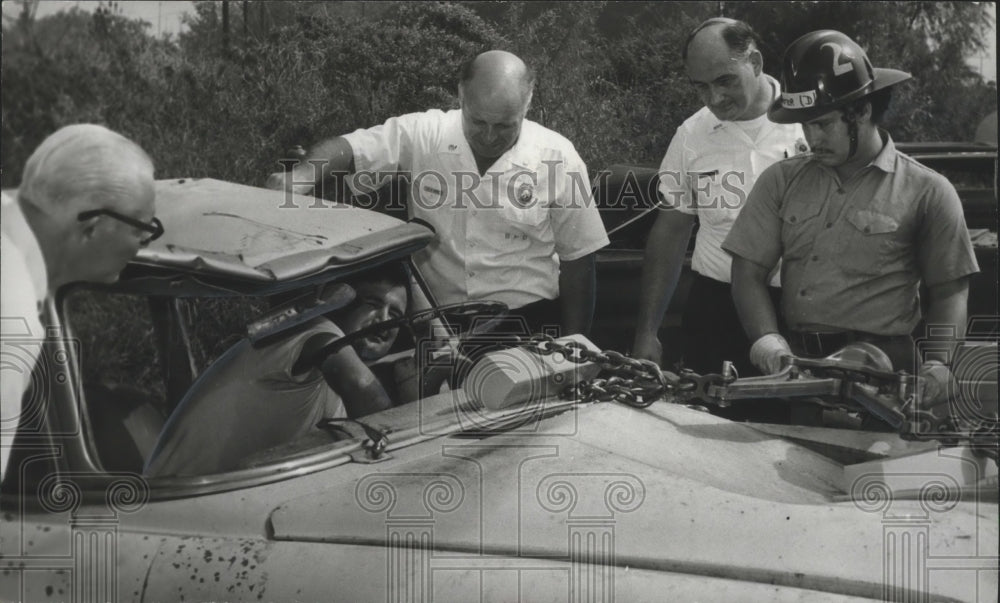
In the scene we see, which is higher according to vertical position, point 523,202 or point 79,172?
point 523,202

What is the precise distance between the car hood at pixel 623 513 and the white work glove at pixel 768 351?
0.50 metres

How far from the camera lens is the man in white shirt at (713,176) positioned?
383 cm

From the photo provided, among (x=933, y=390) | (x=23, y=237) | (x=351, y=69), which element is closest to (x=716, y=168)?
(x=351, y=69)

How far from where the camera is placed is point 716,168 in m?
4.01

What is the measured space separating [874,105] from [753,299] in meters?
0.64

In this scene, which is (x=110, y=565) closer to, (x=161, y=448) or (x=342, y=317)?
(x=161, y=448)

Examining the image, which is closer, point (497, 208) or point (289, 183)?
point (289, 183)

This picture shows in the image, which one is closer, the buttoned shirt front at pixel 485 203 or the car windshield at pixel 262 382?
the car windshield at pixel 262 382

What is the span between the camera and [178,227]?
233 cm

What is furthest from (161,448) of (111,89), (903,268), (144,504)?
(903,268)

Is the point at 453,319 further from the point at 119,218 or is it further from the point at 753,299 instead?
the point at 119,218

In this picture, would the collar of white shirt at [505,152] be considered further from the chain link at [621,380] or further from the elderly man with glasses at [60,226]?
the elderly man with glasses at [60,226]

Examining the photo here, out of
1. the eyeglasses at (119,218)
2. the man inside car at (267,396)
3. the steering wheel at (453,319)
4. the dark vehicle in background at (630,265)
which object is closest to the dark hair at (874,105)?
the dark vehicle in background at (630,265)

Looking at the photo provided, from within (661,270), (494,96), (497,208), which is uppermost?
(494,96)
